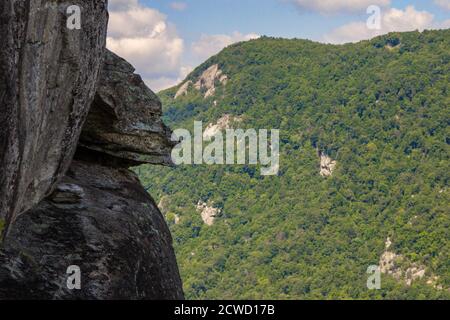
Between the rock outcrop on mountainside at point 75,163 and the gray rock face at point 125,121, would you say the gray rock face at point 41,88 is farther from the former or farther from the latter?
the gray rock face at point 125,121

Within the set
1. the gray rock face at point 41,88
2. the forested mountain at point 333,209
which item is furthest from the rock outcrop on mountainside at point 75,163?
the forested mountain at point 333,209

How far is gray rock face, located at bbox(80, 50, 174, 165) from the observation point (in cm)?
1316

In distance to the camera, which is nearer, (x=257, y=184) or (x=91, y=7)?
(x=91, y=7)

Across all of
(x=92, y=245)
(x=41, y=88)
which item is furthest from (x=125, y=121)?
(x=41, y=88)

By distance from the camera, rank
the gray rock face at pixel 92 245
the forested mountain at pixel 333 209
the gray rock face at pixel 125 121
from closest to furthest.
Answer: the gray rock face at pixel 92 245
the gray rock face at pixel 125 121
the forested mountain at pixel 333 209

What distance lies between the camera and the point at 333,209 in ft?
562

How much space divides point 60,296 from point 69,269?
1.69 ft

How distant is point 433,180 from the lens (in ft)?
545

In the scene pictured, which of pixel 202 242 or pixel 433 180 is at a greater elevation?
pixel 433 180

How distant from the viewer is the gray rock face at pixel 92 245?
10742 mm

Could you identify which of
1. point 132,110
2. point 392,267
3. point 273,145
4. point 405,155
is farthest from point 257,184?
point 132,110

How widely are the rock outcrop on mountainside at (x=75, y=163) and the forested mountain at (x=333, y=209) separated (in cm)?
12258

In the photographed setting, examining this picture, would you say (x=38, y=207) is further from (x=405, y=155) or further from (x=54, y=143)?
(x=405, y=155)
